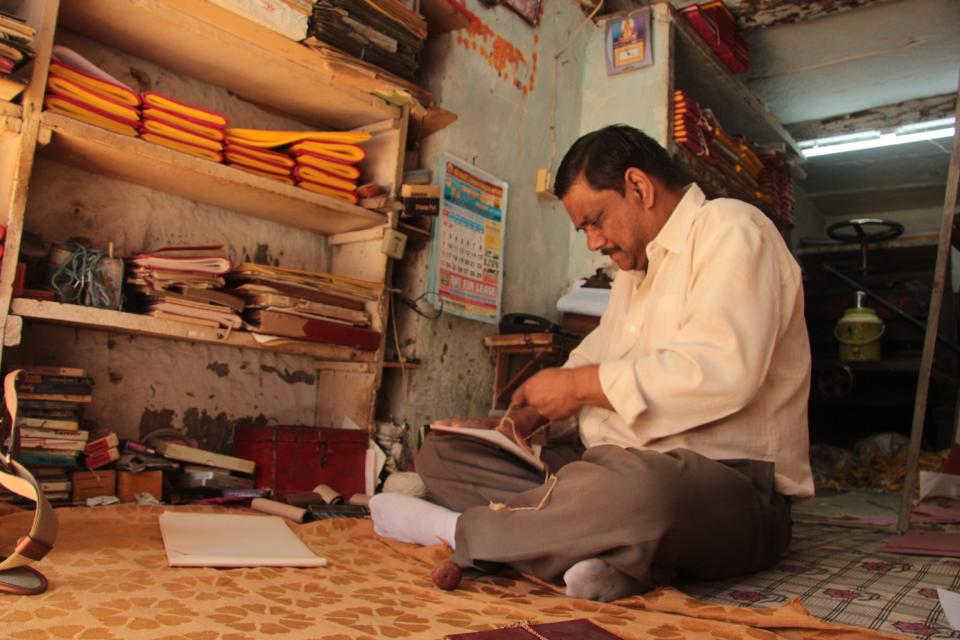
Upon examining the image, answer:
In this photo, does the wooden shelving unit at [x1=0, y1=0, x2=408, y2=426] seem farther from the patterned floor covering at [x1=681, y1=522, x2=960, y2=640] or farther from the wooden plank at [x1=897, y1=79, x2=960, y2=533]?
the wooden plank at [x1=897, y1=79, x2=960, y2=533]

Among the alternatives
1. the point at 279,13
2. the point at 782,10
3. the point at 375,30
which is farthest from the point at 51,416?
the point at 782,10

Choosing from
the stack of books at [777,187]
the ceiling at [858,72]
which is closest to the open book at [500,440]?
the ceiling at [858,72]

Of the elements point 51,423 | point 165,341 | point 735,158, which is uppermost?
point 735,158

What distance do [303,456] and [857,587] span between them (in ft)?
5.81

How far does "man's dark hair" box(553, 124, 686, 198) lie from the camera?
2031 millimetres

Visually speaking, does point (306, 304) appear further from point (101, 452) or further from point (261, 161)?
point (101, 452)

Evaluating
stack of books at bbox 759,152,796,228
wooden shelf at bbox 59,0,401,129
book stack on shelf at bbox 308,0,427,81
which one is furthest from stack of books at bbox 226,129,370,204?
stack of books at bbox 759,152,796,228

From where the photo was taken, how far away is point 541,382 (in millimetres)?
1927

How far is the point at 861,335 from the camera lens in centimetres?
504

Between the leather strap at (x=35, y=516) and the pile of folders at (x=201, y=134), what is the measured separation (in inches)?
39.9

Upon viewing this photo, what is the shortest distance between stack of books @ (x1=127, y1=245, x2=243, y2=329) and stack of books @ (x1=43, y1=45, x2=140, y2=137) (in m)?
0.39

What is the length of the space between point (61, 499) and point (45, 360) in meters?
0.49

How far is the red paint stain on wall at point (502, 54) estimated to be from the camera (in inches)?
134

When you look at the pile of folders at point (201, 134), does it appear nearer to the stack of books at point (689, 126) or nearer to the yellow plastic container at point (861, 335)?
the stack of books at point (689, 126)
